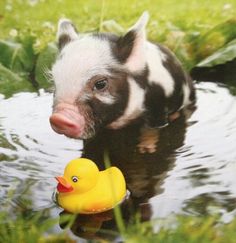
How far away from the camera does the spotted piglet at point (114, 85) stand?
1065 mm

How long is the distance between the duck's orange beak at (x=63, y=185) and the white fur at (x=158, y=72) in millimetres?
283

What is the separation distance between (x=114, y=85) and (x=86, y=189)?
24 cm

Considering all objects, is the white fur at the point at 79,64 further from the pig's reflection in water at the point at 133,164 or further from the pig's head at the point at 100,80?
the pig's reflection in water at the point at 133,164

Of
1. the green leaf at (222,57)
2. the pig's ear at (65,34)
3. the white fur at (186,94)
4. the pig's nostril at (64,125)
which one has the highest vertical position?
the pig's ear at (65,34)

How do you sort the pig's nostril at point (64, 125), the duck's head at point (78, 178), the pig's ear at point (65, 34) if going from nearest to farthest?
the duck's head at point (78, 178) → the pig's nostril at point (64, 125) → the pig's ear at point (65, 34)

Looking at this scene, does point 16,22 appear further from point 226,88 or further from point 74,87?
point 226,88

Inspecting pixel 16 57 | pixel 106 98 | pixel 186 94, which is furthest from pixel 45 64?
pixel 186 94

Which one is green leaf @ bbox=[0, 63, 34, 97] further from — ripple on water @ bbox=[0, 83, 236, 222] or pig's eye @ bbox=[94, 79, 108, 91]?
pig's eye @ bbox=[94, 79, 108, 91]

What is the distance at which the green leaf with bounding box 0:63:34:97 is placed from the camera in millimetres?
1205

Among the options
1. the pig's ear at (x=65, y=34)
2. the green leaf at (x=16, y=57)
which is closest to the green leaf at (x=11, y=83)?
the green leaf at (x=16, y=57)

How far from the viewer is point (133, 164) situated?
1048 millimetres

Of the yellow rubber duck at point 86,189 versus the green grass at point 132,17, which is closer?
the yellow rubber duck at point 86,189

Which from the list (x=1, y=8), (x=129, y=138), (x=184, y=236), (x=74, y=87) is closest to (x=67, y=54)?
(x=74, y=87)

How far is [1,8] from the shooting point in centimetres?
132
